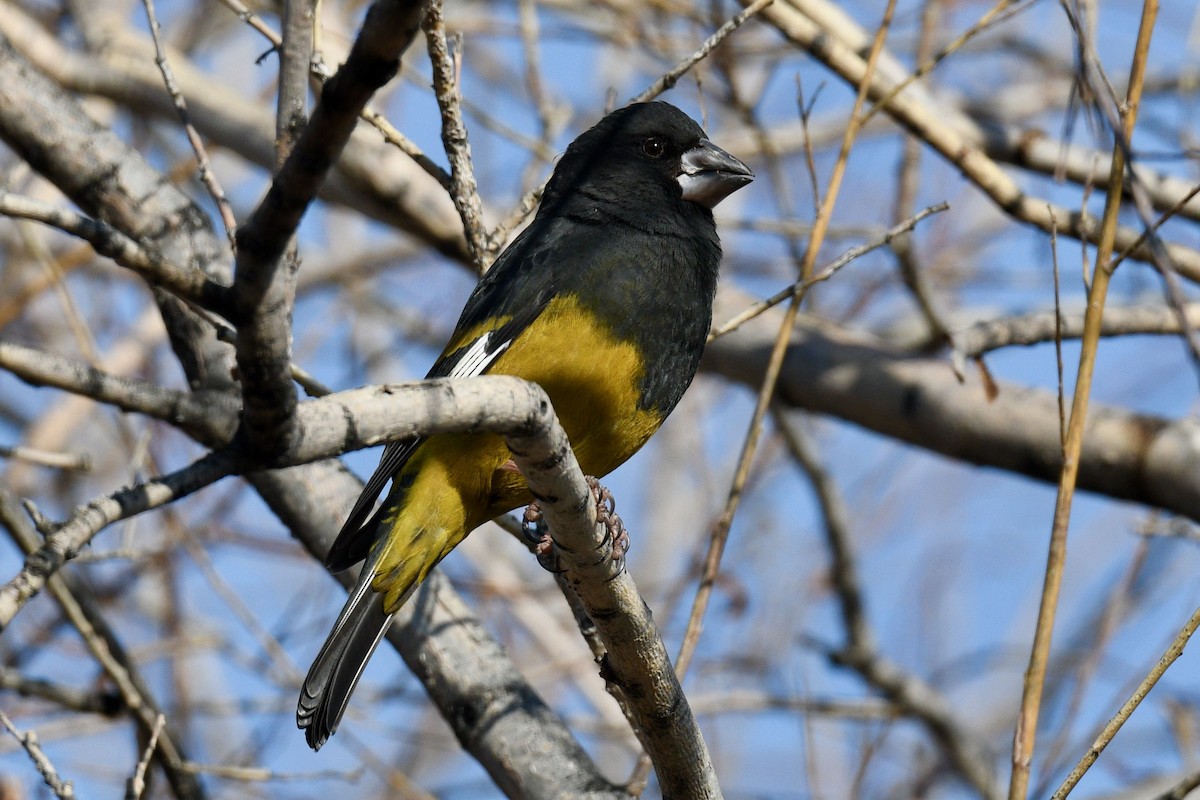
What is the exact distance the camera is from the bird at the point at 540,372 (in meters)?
3.31

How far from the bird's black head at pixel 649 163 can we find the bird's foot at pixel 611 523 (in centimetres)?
139

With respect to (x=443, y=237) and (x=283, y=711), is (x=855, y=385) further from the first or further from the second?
(x=283, y=711)

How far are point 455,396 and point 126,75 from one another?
4889 millimetres

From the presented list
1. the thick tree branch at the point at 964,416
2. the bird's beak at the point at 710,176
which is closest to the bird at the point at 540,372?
the bird's beak at the point at 710,176

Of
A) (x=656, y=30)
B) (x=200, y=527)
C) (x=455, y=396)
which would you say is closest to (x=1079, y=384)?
(x=455, y=396)

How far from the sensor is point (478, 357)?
3.52 m

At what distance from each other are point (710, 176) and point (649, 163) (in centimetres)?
20

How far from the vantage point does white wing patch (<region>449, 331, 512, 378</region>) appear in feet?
11.4

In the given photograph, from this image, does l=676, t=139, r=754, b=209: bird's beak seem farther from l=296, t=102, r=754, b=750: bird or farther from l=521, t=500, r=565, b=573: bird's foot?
l=521, t=500, r=565, b=573: bird's foot

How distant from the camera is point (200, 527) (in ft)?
20.8

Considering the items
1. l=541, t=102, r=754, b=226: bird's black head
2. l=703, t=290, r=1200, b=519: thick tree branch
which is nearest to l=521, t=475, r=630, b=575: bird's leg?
l=541, t=102, r=754, b=226: bird's black head

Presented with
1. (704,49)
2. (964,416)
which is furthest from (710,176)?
(964,416)

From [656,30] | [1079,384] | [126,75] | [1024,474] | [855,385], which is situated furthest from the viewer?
[656,30]

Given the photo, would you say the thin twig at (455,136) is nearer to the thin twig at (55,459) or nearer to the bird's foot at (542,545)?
the bird's foot at (542,545)
